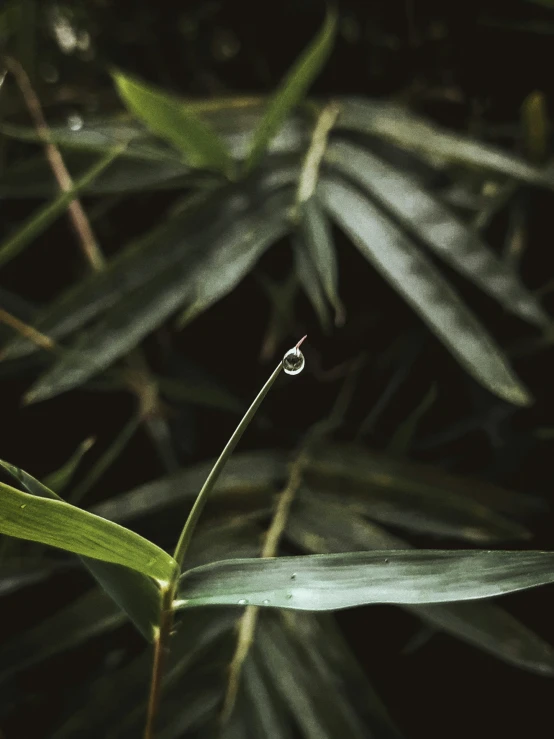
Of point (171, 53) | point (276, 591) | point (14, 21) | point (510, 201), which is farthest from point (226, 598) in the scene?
point (171, 53)

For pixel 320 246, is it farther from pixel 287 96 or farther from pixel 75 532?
pixel 75 532

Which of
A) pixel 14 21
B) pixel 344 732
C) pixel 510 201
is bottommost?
pixel 344 732

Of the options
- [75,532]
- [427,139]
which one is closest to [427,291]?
[427,139]

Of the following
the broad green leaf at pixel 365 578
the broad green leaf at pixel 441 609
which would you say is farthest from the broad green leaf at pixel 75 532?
the broad green leaf at pixel 441 609

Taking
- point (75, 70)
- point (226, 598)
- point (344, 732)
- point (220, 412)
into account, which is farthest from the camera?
point (75, 70)

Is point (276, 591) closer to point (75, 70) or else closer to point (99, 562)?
point (99, 562)
